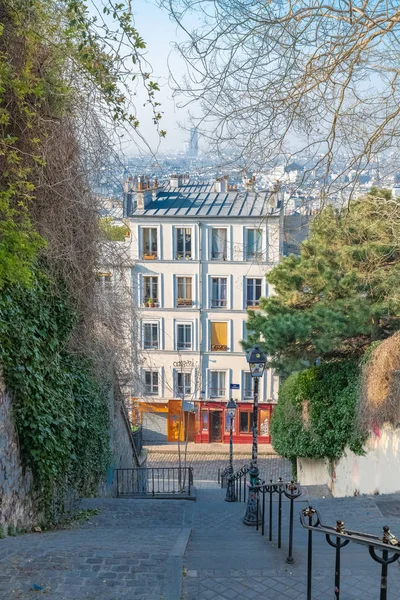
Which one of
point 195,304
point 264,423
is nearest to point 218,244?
point 195,304

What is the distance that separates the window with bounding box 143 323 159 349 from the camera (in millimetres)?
23562

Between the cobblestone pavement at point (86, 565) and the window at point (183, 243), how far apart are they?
17.1 meters

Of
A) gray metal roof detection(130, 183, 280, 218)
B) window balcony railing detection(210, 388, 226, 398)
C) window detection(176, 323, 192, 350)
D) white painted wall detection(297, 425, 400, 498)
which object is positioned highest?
gray metal roof detection(130, 183, 280, 218)

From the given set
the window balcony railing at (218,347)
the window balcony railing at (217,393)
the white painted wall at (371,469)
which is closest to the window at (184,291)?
the window balcony railing at (218,347)

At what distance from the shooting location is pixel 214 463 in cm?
2164

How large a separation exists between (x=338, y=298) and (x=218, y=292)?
1200cm

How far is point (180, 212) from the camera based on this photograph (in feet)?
73.6

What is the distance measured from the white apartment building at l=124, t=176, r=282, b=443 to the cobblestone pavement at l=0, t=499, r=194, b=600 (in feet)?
53.8

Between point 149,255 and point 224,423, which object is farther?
point 224,423

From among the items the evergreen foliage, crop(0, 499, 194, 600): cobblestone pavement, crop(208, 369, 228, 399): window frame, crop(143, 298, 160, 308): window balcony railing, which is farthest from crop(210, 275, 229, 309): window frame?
crop(0, 499, 194, 600): cobblestone pavement

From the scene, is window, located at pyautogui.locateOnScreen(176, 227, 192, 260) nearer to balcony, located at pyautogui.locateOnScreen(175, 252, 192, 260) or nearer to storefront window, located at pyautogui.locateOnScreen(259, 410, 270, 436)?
balcony, located at pyautogui.locateOnScreen(175, 252, 192, 260)

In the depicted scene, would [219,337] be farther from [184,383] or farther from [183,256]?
[183,256]

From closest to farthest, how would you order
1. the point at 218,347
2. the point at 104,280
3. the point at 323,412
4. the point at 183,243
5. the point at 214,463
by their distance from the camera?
the point at 104,280, the point at 323,412, the point at 214,463, the point at 183,243, the point at 218,347

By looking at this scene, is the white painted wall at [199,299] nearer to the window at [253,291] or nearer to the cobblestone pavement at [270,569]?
the window at [253,291]
